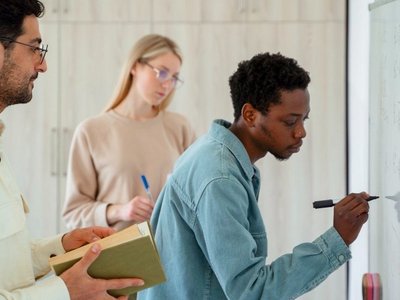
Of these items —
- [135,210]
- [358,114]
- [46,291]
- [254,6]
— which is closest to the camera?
[46,291]

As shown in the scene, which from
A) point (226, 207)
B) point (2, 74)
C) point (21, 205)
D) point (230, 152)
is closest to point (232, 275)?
point (226, 207)

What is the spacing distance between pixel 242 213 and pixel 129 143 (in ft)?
4.18

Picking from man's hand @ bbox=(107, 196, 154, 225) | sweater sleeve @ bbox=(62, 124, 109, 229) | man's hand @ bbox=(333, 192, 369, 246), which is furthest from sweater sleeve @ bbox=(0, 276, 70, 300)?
sweater sleeve @ bbox=(62, 124, 109, 229)

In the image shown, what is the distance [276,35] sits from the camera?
372 centimetres

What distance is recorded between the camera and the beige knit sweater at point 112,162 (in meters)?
2.65

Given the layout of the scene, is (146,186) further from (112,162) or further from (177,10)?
(177,10)

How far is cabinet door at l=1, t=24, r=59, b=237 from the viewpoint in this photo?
3754 millimetres

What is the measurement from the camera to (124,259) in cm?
140

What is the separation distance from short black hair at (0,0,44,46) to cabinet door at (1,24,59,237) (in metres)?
2.36

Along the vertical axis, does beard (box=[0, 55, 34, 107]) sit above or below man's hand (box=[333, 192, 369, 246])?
above

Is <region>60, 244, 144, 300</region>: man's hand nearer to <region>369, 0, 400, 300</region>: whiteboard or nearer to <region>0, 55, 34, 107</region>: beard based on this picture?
<region>0, 55, 34, 107</region>: beard

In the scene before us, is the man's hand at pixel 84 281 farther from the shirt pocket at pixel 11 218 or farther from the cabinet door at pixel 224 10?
the cabinet door at pixel 224 10

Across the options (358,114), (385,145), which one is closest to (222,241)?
(385,145)

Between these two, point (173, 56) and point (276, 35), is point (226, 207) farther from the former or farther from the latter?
point (276, 35)
